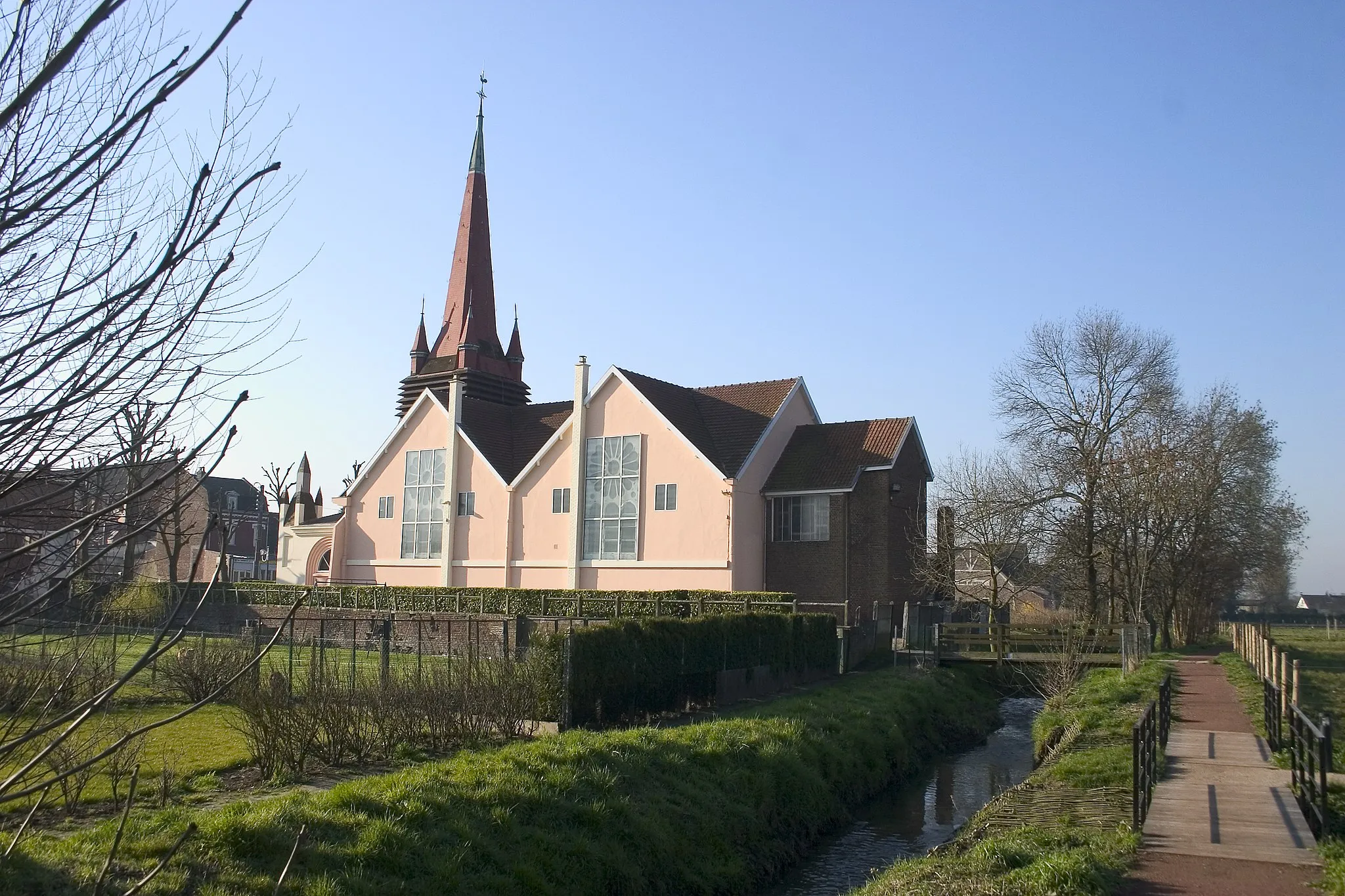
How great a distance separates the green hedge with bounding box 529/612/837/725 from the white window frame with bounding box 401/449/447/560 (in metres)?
22.3

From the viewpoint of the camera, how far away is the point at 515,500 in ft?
134

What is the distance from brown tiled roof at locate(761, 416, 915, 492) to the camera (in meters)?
36.2

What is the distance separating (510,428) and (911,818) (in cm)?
3241

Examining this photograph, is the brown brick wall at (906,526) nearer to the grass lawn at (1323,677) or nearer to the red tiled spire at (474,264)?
the grass lawn at (1323,677)

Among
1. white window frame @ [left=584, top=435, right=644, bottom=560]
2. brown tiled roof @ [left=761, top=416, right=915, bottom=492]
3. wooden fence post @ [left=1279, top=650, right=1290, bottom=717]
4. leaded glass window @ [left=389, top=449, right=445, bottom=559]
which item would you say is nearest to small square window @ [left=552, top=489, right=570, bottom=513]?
white window frame @ [left=584, top=435, right=644, bottom=560]

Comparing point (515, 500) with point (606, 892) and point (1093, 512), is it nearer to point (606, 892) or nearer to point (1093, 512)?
point (1093, 512)

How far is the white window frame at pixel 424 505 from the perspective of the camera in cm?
4322

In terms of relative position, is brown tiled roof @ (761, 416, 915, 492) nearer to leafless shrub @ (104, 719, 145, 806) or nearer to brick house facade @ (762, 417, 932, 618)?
brick house facade @ (762, 417, 932, 618)

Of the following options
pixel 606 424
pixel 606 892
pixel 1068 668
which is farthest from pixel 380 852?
pixel 606 424

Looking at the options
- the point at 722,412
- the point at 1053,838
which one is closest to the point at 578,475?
A: the point at 722,412

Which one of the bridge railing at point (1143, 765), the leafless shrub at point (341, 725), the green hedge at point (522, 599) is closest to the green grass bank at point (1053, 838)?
the bridge railing at point (1143, 765)

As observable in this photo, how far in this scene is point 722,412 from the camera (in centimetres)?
4012

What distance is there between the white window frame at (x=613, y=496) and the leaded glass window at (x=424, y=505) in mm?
7706

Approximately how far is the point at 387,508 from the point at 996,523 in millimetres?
25079
